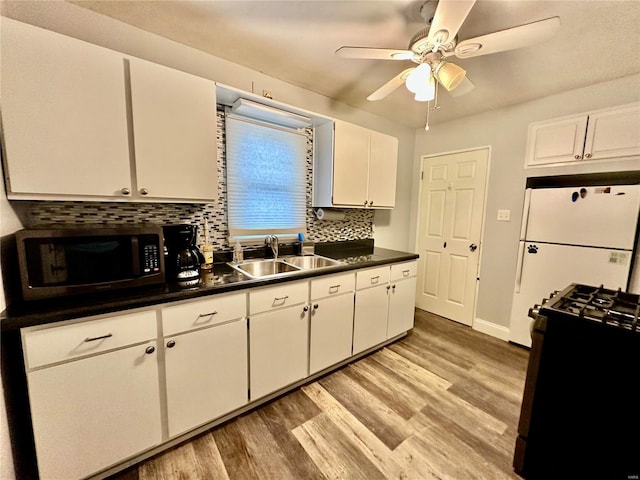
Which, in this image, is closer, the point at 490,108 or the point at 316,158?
the point at 316,158

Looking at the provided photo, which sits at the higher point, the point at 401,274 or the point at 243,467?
the point at 401,274

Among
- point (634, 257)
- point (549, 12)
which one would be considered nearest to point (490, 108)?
point (549, 12)

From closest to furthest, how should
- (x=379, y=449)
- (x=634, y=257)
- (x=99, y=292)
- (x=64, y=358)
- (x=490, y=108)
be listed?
(x=64, y=358)
(x=99, y=292)
(x=379, y=449)
(x=634, y=257)
(x=490, y=108)

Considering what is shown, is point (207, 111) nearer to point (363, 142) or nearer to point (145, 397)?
A: point (363, 142)

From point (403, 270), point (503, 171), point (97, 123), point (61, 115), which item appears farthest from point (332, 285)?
point (503, 171)

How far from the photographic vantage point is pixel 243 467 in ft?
4.37

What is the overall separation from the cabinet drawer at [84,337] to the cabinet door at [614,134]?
11.4ft

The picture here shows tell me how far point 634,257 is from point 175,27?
3.70m

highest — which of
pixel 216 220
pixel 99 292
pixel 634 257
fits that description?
pixel 216 220

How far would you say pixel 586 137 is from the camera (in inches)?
85.2

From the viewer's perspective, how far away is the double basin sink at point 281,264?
2035 mm

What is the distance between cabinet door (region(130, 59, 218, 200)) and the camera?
4.51 ft

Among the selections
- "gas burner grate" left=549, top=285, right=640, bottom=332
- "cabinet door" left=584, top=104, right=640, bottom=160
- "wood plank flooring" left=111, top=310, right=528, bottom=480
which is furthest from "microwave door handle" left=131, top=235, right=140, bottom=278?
"cabinet door" left=584, top=104, right=640, bottom=160

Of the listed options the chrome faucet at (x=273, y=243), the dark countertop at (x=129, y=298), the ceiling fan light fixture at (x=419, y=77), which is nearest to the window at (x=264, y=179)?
the chrome faucet at (x=273, y=243)
